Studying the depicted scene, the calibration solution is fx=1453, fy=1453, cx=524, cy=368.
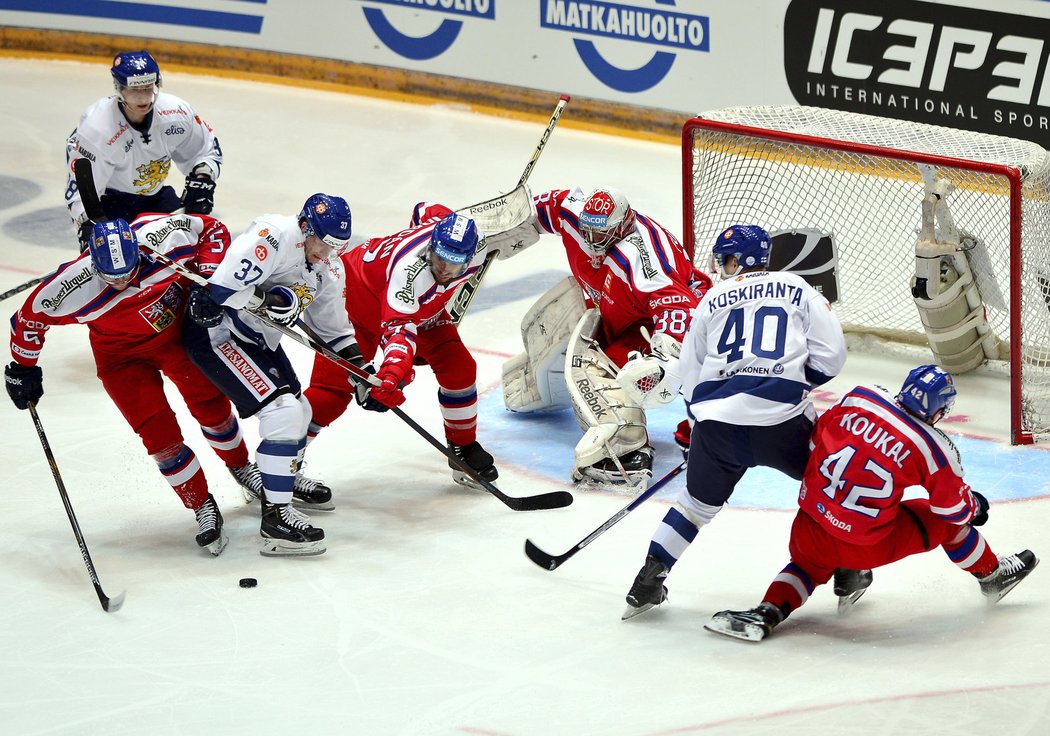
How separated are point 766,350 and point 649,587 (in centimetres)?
68

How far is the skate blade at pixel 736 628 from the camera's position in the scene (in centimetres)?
356

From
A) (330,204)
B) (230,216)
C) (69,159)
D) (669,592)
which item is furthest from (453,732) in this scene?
(230,216)

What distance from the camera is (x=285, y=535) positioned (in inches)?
165

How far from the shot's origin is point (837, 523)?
136 inches

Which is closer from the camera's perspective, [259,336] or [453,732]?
[453,732]

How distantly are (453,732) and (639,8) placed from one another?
18.3ft

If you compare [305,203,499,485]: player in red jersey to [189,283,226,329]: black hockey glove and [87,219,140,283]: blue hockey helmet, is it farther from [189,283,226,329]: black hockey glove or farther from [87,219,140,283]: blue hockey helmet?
[87,219,140,283]: blue hockey helmet

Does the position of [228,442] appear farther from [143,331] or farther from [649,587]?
[649,587]

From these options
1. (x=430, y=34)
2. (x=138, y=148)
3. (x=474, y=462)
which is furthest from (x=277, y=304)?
(x=430, y=34)

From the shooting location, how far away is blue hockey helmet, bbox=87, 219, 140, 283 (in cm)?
392

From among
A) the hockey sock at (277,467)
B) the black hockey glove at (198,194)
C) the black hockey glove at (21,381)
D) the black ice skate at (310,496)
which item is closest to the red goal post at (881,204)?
the black hockey glove at (198,194)

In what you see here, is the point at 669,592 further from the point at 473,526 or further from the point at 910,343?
the point at 910,343

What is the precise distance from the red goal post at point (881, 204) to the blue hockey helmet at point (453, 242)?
4.92 ft

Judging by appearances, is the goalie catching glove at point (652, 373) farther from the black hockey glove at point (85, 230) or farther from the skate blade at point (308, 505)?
the black hockey glove at point (85, 230)
